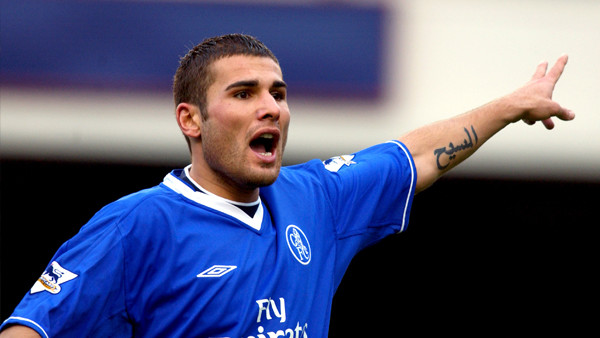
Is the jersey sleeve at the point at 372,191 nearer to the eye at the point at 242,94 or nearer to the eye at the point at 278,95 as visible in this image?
the eye at the point at 278,95

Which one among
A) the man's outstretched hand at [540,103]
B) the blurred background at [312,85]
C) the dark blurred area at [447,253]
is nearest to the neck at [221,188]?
the man's outstretched hand at [540,103]

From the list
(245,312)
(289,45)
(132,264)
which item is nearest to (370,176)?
(245,312)

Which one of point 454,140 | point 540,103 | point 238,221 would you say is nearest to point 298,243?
point 238,221

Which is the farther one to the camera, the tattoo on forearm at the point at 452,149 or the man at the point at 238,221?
the tattoo on forearm at the point at 452,149

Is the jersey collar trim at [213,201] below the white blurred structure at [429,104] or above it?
below

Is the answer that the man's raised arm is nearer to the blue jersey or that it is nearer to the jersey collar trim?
the blue jersey

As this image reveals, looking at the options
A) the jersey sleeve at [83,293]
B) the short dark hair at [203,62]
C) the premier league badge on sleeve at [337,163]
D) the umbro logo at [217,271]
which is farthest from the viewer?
the premier league badge on sleeve at [337,163]

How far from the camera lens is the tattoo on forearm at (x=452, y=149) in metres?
3.75

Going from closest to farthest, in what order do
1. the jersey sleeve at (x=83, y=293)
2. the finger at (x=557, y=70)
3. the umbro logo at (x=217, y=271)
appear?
the jersey sleeve at (x=83, y=293) → the umbro logo at (x=217, y=271) → the finger at (x=557, y=70)

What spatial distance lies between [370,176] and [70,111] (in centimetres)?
363

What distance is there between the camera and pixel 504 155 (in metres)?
6.70

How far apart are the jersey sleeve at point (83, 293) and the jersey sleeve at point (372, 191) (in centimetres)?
107

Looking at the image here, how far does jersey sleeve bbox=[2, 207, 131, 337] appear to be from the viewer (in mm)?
2748

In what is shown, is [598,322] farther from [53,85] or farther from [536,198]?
[53,85]
